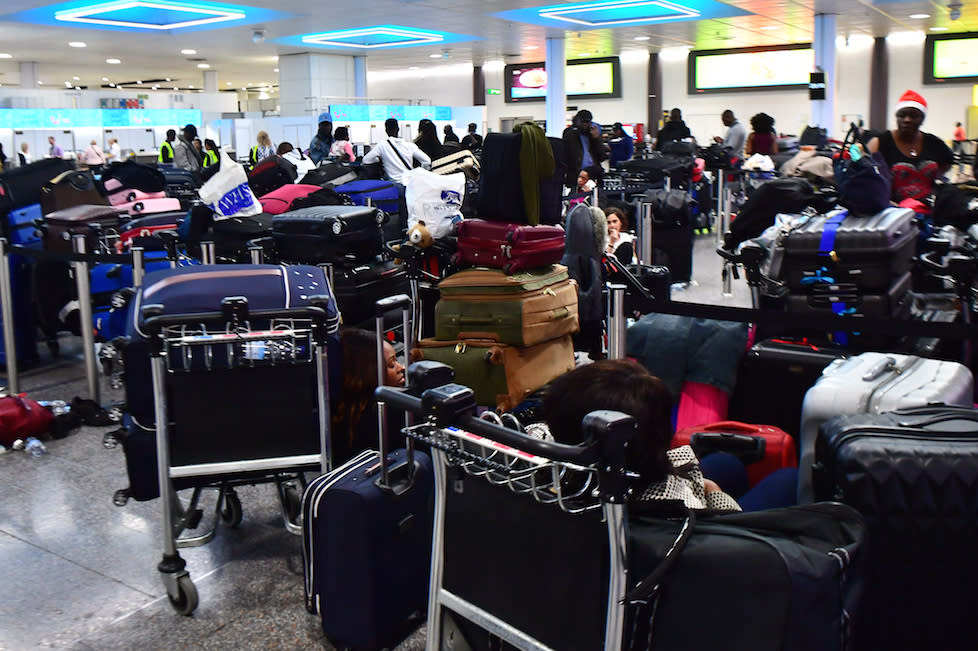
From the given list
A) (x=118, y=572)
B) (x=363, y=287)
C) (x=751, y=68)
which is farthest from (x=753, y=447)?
(x=751, y=68)

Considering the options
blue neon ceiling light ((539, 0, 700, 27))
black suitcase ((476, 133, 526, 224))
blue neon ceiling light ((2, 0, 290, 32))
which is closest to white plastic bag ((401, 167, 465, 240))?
black suitcase ((476, 133, 526, 224))

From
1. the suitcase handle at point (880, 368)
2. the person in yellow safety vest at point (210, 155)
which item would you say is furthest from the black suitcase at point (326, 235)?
the person in yellow safety vest at point (210, 155)

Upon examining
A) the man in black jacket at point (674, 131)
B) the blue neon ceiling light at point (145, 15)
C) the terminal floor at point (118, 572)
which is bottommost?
the terminal floor at point (118, 572)

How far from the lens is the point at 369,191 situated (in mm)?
7277

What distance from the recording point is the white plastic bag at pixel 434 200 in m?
4.82

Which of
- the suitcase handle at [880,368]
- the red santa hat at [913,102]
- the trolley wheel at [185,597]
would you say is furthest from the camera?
the red santa hat at [913,102]

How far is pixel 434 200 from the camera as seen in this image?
4844mm

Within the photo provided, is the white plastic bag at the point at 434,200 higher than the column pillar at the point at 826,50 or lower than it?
lower

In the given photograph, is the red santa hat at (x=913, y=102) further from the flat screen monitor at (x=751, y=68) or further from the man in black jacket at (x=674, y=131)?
the flat screen monitor at (x=751, y=68)

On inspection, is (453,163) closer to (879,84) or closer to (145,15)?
(145,15)

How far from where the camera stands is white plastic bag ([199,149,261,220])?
533cm

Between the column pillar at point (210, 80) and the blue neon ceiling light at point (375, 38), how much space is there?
868cm

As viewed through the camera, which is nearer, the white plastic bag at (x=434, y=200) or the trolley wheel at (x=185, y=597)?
the trolley wheel at (x=185, y=597)

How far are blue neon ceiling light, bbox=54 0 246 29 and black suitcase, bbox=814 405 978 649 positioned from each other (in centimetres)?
1544
